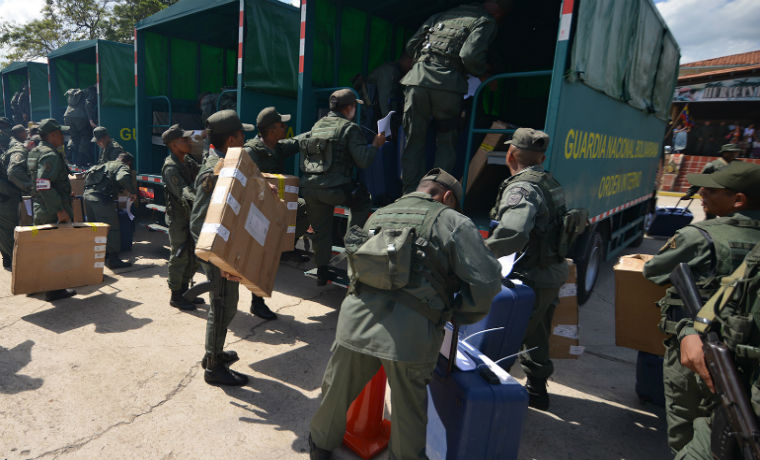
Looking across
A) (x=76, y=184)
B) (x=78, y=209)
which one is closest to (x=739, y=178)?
(x=78, y=209)

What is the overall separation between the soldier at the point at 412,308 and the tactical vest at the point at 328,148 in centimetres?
191

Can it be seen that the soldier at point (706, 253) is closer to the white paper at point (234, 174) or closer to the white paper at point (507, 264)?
the white paper at point (507, 264)

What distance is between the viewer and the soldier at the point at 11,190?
5.09 m

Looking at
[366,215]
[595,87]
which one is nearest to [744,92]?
[595,87]

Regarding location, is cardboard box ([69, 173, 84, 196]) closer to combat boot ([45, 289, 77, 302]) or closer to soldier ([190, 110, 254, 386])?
combat boot ([45, 289, 77, 302])

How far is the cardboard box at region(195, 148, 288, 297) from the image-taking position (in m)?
2.24

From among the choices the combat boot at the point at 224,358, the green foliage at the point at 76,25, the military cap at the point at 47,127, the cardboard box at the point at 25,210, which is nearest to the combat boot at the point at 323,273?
the combat boot at the point at 224,358

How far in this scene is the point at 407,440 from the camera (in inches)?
75.9

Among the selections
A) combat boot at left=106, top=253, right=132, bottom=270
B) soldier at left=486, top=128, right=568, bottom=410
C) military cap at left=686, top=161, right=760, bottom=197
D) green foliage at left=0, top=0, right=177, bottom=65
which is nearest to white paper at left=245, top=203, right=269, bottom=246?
soldier at left=486, top=128, right=568, bottom=410

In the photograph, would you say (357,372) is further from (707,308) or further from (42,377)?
(42,377)

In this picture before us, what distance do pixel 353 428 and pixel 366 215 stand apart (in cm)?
210

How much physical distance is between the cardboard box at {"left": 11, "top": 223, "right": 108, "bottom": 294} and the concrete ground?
26 centimetres

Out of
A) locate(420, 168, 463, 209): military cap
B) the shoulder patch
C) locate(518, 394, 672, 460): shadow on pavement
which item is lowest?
locate(518, 394, 672, 460): shadow on pavement

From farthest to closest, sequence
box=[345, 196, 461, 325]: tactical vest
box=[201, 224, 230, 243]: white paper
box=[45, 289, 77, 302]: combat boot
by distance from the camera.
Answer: box=[45, 289, 77, 302]: combat boot
box=[201, 224, 230, 243]: white paper
box=[345, 196, 461, 325]: tactical vest
